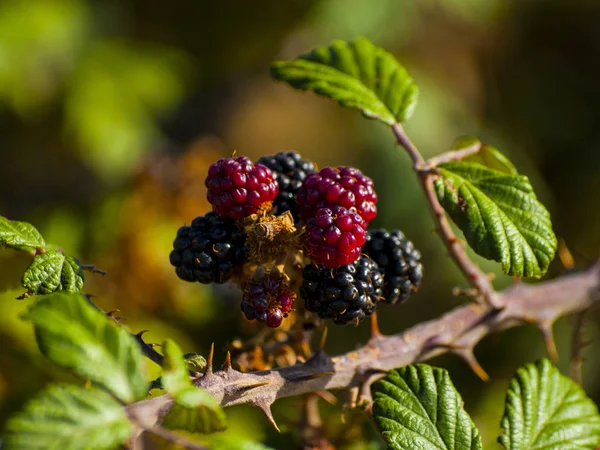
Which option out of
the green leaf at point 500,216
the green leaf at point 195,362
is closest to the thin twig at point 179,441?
the green leaf at point 195,362

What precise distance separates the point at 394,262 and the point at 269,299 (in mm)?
326

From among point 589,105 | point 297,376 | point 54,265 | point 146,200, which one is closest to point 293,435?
point 297,376

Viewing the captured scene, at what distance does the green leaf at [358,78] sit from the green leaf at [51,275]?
67 cm

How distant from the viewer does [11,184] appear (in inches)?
174

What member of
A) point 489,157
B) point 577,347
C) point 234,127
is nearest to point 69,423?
point 489,157

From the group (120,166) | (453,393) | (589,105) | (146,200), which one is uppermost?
(589,105)

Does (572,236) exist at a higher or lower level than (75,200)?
lower

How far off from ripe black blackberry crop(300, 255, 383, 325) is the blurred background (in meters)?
0.75

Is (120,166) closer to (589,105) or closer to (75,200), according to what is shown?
(75,200)

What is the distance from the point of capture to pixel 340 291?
1.23 m

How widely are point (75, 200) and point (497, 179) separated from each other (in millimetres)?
3163

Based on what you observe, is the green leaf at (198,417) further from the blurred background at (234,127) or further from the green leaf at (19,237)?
the blurred background at (234,127)

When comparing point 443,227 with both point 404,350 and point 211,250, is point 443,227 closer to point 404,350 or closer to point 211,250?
point 404,350

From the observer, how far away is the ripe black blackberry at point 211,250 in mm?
1283
